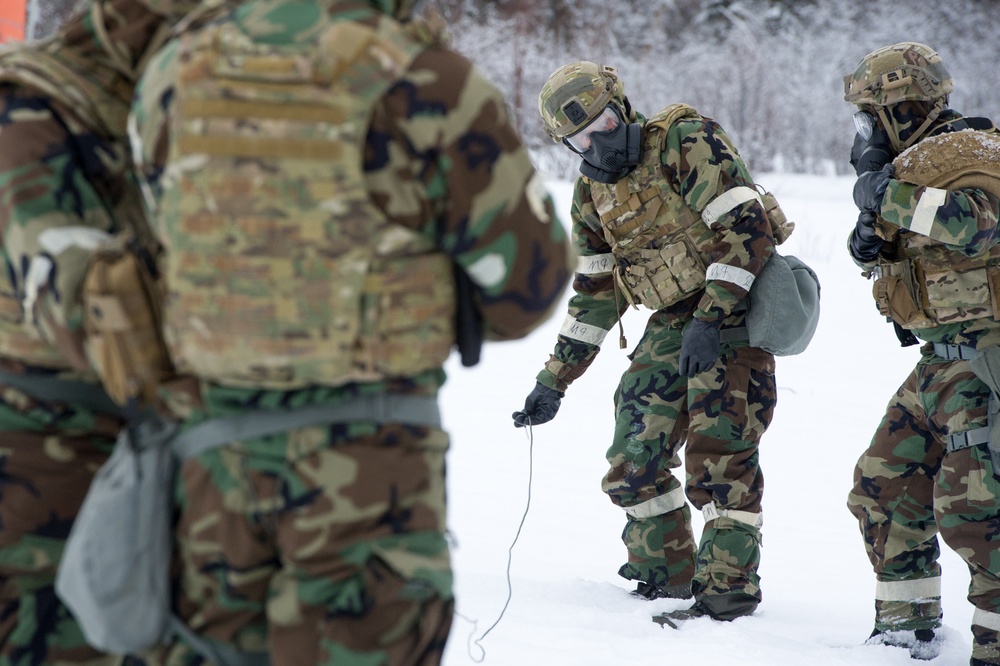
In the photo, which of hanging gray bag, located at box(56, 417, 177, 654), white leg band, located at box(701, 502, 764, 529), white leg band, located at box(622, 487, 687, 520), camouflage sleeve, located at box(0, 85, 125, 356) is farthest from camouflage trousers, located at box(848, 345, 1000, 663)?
camouflage sleeve, located at box(0, 85, 125, 356)

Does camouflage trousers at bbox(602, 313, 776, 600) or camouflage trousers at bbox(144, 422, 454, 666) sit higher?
camouflage trousers at bbox(144, 422, 454, 666)

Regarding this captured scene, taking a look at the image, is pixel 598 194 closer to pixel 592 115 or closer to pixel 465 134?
pixel 592 115

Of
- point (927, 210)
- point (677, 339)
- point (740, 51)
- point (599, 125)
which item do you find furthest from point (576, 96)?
point (740, 51)

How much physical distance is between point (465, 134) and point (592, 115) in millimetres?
2269

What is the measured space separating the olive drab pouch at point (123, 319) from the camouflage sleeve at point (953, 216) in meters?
2.54

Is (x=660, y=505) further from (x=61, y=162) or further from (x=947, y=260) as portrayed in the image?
(x=61, y=162)

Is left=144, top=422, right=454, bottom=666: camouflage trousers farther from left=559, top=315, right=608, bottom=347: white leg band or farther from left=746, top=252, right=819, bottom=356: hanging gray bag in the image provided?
left=559, top=315, right=608, bottom=347: white leg band

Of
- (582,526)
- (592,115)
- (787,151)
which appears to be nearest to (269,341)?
(592,115)

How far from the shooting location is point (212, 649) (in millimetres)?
1886

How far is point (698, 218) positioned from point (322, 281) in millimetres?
2559

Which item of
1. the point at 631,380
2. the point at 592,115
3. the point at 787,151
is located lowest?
the point at 787,151

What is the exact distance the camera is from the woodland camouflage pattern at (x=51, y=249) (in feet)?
6.44

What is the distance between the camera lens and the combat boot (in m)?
3.62

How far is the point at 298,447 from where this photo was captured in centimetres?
182
